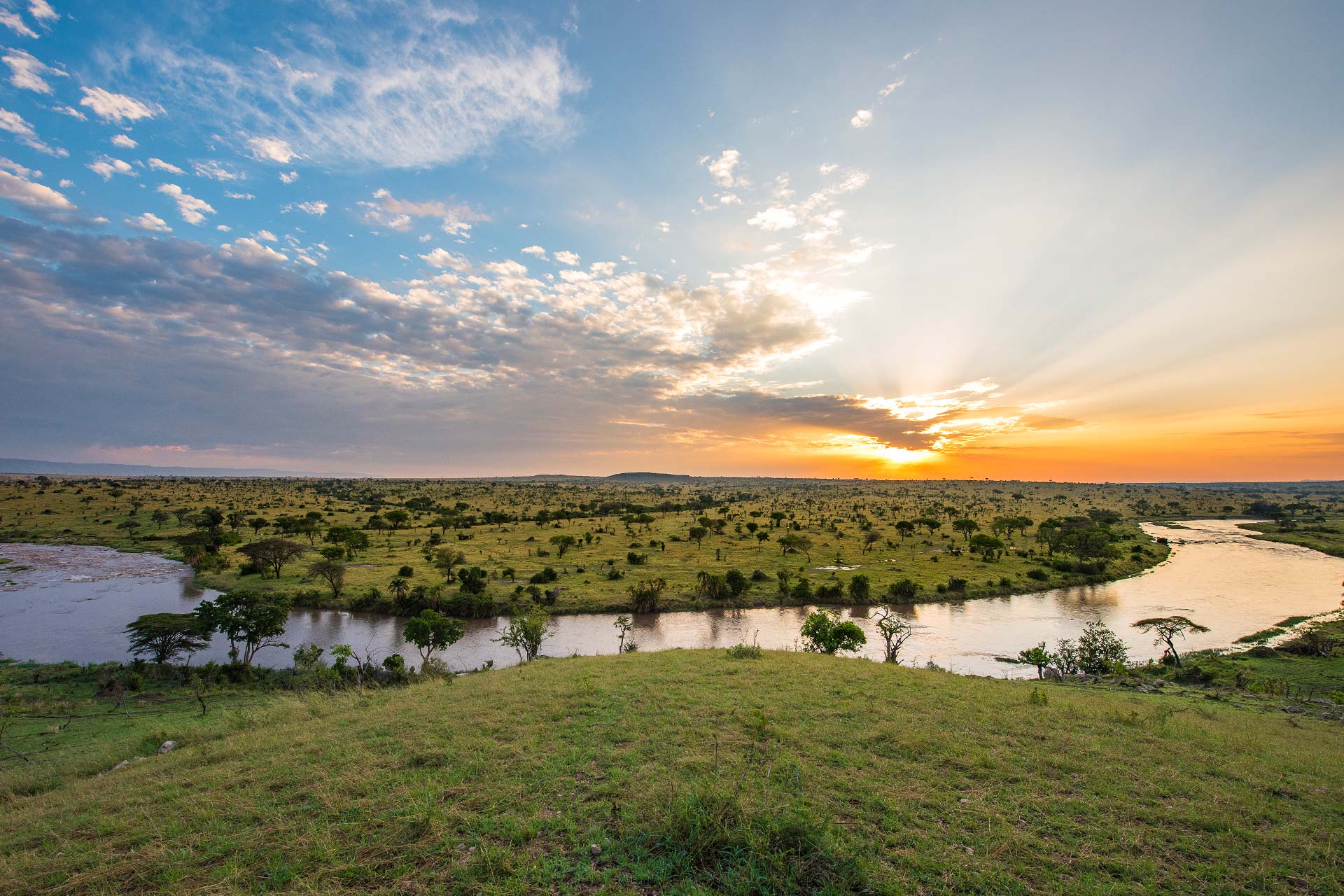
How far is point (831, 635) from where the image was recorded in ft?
86.4

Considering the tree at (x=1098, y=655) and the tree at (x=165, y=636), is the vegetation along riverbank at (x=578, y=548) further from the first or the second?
the tree at (x=1098, y=655)

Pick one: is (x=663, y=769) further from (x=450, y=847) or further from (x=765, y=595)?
(x=765, y=595)

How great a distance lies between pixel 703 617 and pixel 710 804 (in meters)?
36.0

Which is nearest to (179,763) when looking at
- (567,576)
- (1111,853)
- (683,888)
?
(683,888)

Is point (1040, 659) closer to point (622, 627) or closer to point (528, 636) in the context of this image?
point (622, 627)

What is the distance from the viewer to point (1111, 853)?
6.67m

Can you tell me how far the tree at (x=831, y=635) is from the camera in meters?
26.1

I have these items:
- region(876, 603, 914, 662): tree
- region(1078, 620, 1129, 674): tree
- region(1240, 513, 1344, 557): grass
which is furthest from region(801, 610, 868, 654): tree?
region(1240, 513, 1344, 557): grass

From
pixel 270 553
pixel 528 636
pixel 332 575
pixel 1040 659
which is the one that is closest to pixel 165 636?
pixel 332 575

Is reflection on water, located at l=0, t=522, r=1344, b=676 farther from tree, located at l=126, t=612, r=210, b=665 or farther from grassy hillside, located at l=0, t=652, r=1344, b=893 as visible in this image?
grassy hillside, located at l=0, t=652, r=1344, b=893

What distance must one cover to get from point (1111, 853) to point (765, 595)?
40409mm

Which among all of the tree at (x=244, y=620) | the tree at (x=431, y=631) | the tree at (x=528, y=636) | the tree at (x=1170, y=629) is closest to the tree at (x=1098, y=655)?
the tree at (x=1170, y=629)

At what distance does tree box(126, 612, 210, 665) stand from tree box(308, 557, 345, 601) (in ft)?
48.1

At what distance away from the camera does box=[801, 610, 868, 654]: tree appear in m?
26.1
